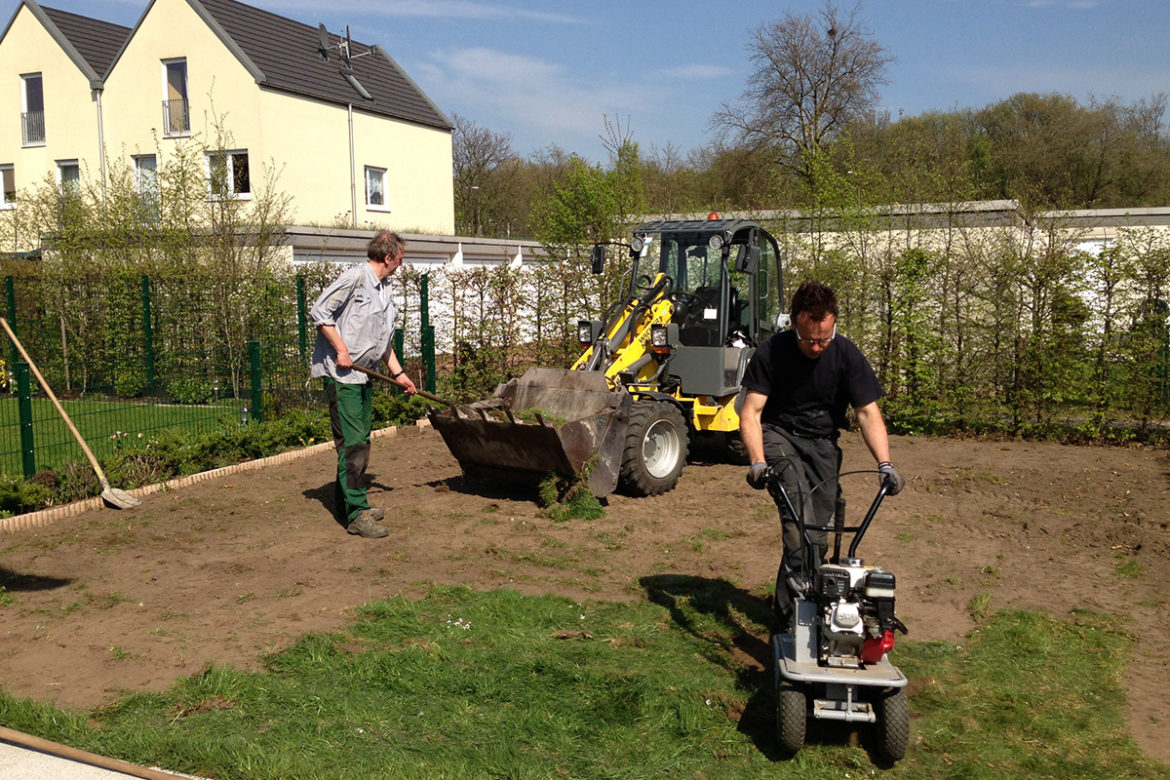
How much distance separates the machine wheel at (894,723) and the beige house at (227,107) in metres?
22.9

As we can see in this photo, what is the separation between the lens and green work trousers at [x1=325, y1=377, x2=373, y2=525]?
7434 millimetres

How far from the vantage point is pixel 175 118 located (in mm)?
27094

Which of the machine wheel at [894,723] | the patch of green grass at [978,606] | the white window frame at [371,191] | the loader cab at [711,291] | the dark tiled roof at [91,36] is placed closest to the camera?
the machine wheel at [894,723]

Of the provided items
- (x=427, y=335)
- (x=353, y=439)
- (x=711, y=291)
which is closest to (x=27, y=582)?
(x=353, y=439)

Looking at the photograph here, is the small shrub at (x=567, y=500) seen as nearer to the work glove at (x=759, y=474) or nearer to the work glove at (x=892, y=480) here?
the work glove at (x=759, y=474)

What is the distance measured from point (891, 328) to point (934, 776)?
8658 millimetres

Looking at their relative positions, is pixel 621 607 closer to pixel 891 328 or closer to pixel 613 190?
pixel 891 328

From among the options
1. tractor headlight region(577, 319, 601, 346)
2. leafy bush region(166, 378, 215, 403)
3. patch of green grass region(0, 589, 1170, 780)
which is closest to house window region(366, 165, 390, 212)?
leafy bush region(166, 378, 215, 403)

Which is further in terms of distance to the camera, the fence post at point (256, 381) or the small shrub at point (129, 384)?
the small shrub at point (129, 384)

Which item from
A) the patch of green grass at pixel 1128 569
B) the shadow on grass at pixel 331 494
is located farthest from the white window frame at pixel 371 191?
the patch of green grass at pixel 1128 569

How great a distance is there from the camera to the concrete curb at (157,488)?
25.1ft

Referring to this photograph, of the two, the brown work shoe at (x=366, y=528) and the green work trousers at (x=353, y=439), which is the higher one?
the green work trousers at (x=353, y=439)

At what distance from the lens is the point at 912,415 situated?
38.6 feet

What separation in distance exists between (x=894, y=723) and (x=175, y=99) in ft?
91.8
